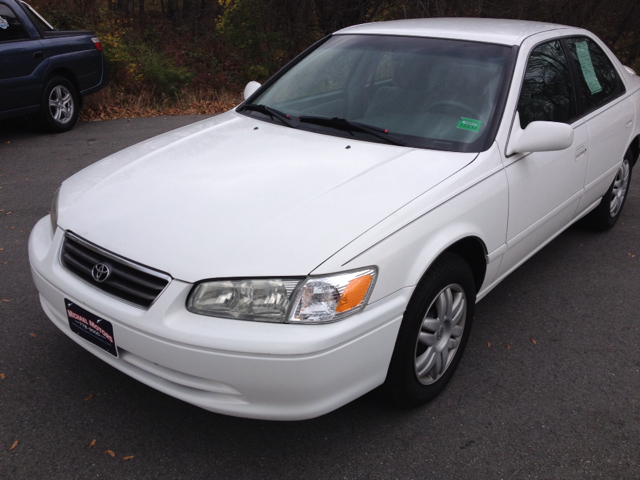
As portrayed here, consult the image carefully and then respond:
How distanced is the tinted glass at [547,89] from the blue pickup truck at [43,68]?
19.7 feet

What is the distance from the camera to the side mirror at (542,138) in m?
2.93

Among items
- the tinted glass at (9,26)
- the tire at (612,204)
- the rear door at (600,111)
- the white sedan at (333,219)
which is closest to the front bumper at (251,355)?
the white sedan at (333,219)

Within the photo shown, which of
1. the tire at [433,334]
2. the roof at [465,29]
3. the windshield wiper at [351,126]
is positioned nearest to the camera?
the tire at [433,334]

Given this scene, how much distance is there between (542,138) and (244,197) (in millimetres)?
1495

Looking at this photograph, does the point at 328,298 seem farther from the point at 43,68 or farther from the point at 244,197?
the point at 43,68

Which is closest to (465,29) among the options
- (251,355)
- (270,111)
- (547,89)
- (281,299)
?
(547,89)

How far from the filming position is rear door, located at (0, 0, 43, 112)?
6902 mm

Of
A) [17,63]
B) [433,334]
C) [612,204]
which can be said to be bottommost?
[612,204]

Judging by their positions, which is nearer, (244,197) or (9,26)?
(244,197)

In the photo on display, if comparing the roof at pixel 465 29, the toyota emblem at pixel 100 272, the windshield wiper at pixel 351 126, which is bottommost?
the toyota emblem at pixel 100 272

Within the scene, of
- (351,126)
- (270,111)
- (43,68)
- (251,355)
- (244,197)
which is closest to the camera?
(251,355)

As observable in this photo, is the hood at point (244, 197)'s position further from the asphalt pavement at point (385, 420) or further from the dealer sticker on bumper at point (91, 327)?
the asphalt pavement at point (385, 420)

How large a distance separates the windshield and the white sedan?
0.01 metres

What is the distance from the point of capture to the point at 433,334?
8.88 ft
